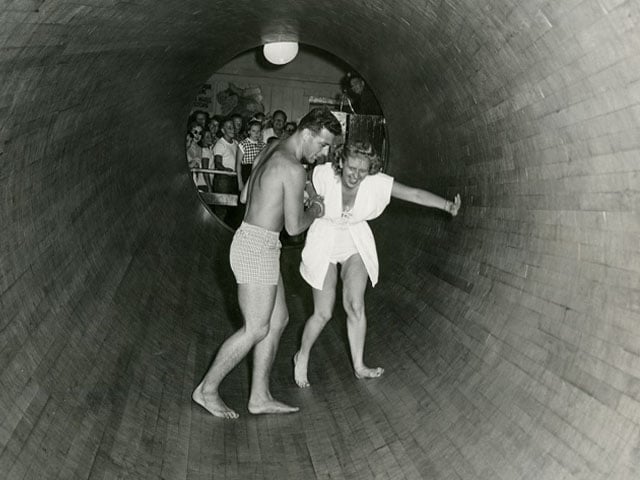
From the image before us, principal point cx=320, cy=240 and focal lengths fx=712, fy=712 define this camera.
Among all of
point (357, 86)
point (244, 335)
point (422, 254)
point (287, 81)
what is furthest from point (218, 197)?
point (287, 81)

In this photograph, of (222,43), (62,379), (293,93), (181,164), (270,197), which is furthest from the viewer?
(293,93)

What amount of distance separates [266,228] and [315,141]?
1.78 feet

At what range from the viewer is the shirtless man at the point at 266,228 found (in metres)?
3.80

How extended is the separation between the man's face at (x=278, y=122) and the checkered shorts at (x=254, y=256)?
19.4ft

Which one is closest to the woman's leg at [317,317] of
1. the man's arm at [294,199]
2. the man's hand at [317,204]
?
the man's hand at [317,204]

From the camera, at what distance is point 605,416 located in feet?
8.42

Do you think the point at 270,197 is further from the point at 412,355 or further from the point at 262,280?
the point at 412,355

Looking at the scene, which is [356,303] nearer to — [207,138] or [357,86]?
[207,138]

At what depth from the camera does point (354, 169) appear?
4109mm

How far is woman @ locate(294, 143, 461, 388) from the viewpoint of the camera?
169 inches

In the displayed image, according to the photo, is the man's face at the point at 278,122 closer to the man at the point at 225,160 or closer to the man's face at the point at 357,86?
the man at the point at 225,160

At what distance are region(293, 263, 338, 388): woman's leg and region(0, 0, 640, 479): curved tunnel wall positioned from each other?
0.66 feet

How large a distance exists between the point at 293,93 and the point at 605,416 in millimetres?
11184

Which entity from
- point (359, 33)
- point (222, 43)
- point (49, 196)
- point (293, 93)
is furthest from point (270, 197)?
point (293, 93)
